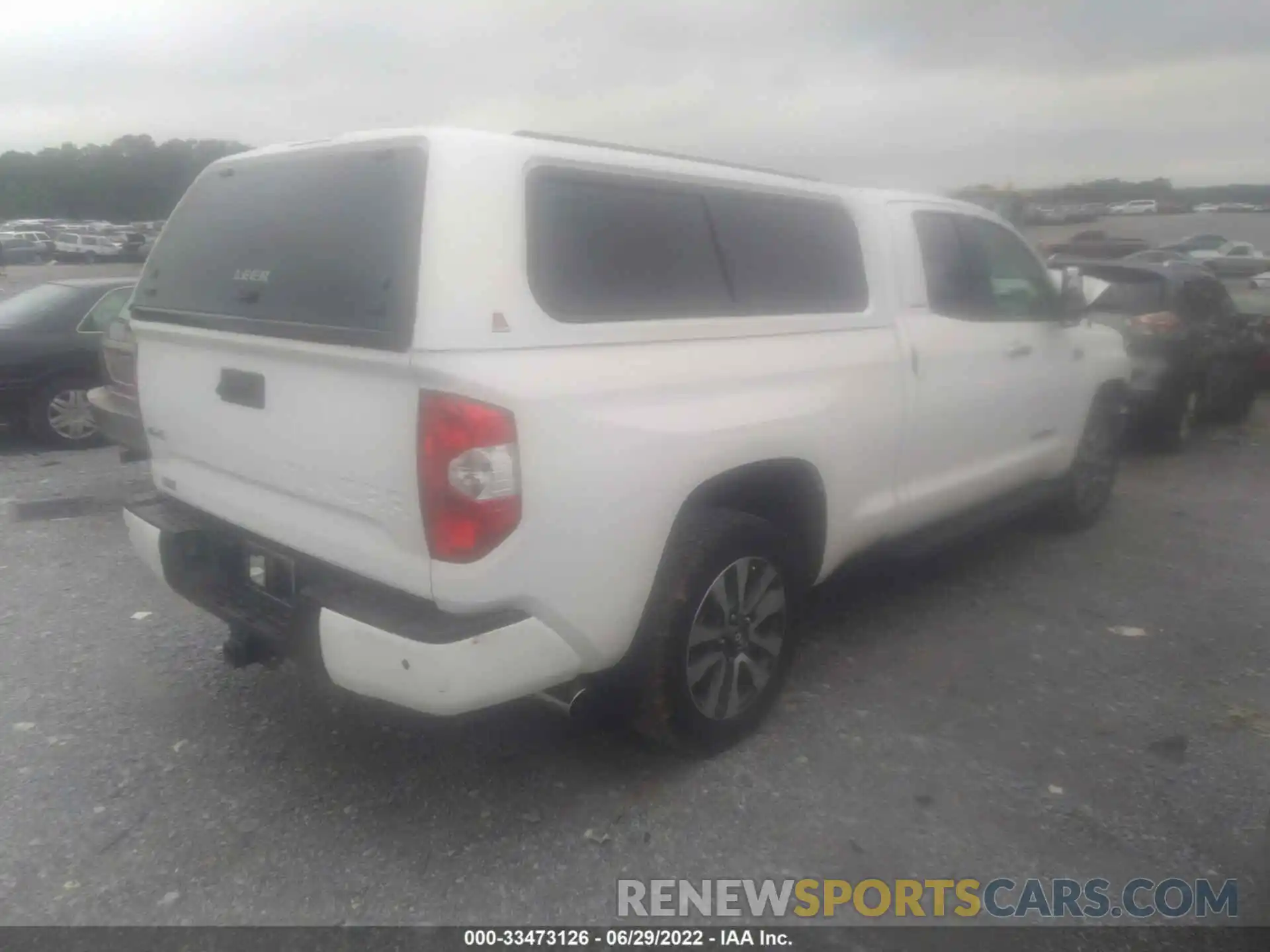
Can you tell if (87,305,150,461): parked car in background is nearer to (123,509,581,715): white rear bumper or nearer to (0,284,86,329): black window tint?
(0,284,86,329): black window tint

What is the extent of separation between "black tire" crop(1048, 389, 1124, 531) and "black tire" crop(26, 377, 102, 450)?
23.9 ft

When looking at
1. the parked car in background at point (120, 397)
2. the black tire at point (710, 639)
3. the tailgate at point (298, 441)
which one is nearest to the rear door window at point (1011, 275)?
the black tire at point (710, 639)

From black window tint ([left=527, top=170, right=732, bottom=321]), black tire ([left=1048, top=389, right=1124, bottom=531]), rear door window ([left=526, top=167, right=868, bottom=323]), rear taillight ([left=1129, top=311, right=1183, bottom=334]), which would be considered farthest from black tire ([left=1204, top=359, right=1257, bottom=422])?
black window tint ([left=527, top=170, right=732, bottom=321])

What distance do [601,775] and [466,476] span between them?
140cm

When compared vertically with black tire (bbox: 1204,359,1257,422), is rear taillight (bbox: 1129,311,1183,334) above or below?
above

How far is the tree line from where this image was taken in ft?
146

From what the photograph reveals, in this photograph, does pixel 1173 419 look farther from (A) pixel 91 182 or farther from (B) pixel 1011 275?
(A) pixel 91 182

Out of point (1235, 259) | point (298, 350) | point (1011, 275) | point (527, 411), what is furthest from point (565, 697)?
point (1235, 259)

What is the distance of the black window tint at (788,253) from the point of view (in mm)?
3578

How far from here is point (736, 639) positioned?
3.51 m

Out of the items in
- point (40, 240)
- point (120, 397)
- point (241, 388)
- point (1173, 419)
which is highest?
point (40, 240)

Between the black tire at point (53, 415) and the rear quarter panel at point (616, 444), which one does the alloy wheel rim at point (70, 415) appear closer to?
the black tire at point (53, 415)

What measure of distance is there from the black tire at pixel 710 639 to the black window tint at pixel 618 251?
2.33ft

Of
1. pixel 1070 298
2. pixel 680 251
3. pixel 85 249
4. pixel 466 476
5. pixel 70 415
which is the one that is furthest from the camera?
pixel 85 249
